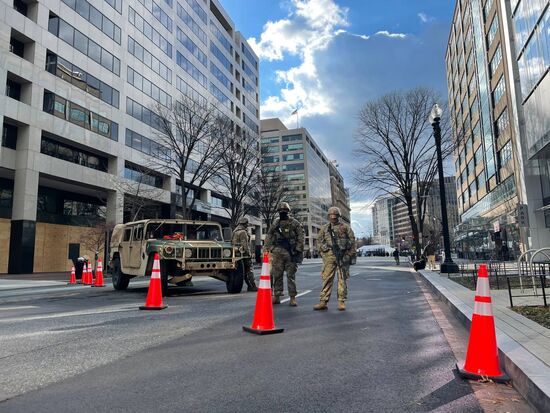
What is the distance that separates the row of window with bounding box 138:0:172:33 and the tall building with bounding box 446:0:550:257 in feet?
105

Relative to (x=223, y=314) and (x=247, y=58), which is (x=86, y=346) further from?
(x=247, y=58)

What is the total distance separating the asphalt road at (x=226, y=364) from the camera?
316 centimetres

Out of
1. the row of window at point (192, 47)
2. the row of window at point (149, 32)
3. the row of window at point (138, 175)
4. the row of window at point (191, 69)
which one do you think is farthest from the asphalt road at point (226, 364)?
the row of window at point (192, 47)

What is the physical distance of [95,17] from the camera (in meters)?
35.2

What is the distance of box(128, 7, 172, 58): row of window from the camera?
132ft

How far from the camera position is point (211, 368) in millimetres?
4094

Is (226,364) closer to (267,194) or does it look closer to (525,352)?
(525,352)

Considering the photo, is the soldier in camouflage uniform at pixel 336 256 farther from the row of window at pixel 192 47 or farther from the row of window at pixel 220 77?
the row of window at pixel 220 77

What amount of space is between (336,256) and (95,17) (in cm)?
3561

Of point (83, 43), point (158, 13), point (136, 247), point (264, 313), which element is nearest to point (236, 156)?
point (83, 43)

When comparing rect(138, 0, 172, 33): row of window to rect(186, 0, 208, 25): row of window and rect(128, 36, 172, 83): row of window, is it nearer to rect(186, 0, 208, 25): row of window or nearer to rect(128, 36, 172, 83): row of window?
rect(128, 36, 172, 83): row of window

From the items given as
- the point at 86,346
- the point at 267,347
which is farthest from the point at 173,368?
the point at 86,346

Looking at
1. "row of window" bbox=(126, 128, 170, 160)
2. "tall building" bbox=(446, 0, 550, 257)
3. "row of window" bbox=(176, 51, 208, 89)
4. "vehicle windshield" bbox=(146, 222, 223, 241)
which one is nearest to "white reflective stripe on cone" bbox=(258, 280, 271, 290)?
"vehicle windshield" bbox=(146, 222, 223, 241)

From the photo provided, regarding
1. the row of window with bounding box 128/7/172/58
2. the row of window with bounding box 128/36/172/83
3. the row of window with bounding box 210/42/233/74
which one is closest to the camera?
the row of window with bounding box 128/36/172/83
